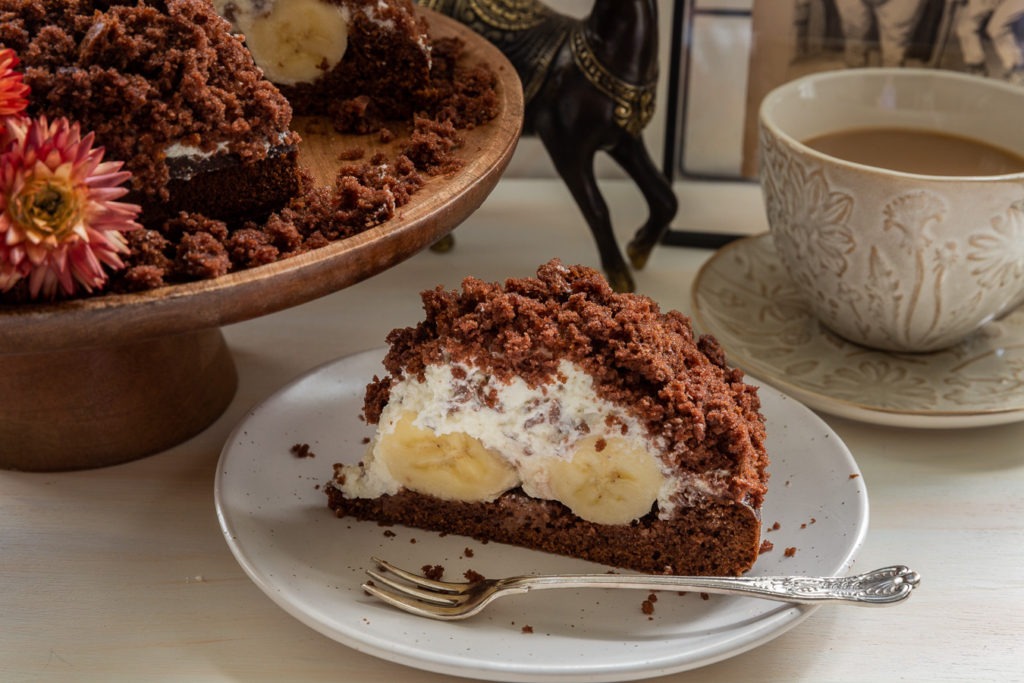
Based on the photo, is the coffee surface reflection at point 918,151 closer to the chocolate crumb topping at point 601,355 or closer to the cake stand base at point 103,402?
the chocolate crumb topping at point 601,355

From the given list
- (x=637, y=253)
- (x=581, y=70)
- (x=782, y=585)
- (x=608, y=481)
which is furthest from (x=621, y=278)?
(x=782, y=585)

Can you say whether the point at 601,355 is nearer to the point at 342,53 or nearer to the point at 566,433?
the point at 566,433

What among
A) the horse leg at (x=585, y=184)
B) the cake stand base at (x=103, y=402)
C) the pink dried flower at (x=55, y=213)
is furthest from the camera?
the horse leg at (x=585, y=184)

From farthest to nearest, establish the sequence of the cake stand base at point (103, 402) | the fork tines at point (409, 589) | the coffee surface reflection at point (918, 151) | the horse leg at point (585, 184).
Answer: the horse leg at point (585, 184)
the coffee surface reflection at point (918, 151)
the cake stand base at point (103, 402)
the fork tines at point (409, 589)

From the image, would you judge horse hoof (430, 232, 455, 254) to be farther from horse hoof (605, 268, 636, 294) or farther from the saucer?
the saucer

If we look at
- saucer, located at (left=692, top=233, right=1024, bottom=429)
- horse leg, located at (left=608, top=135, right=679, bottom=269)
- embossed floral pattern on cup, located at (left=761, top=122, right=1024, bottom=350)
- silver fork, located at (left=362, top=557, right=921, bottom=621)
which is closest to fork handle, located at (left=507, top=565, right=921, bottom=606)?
silver fork, located at (left=362, top=557, right=921, bottom=621)

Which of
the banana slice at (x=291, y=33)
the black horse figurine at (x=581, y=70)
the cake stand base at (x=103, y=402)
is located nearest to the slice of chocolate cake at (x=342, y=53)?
the banana slice at (x=291, y=33)
